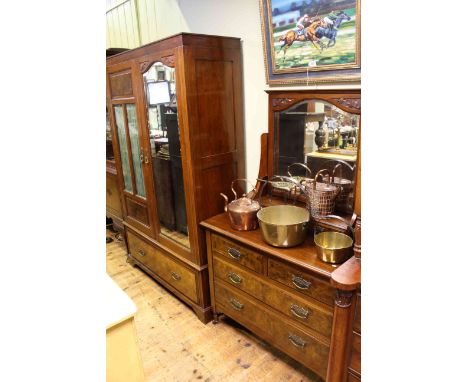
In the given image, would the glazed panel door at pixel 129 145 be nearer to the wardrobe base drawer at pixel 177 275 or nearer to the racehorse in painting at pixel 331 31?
the wardrobe base drawer at pixel 177 275

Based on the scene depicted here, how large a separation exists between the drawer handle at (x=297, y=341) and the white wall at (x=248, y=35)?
99cm

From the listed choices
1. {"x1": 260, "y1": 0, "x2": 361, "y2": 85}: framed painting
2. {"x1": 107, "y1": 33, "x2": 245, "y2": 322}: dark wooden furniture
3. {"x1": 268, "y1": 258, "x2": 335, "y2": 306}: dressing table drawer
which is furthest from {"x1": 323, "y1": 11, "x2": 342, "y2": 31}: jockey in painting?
{"x1": 268, "y1": 258, "x2": 335, "y2": 306}: dressing table drawer

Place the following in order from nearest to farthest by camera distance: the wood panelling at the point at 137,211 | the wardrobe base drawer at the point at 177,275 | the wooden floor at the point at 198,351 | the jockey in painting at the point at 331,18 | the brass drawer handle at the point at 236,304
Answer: the jockey in painting at the point at 331,18 → the wooden floor at the point at 198,351 → the brass drawer handle at the point at 236,304 → the wardrobe base drawer at the point at 177,275 → the wood panelling at the point at 137,211

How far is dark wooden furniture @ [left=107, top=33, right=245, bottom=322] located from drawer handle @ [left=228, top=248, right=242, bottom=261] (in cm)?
26

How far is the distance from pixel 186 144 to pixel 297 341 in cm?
115

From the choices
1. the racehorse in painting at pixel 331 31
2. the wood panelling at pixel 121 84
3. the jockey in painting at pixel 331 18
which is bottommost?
the wood panelling at pixel 121 84

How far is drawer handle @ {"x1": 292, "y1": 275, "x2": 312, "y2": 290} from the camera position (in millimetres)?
1338

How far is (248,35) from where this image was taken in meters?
1.81

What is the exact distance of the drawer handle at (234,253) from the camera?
163 cm

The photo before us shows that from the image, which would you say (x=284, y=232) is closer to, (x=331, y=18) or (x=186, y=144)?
(x=186, y=144)

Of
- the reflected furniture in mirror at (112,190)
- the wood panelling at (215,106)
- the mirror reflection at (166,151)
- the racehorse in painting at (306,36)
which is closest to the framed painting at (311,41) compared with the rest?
the racehorse in painting at (306,36)

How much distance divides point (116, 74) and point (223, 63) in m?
0.86

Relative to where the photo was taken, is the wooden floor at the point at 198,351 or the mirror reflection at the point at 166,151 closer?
the wooden floor at the point at 198,351
